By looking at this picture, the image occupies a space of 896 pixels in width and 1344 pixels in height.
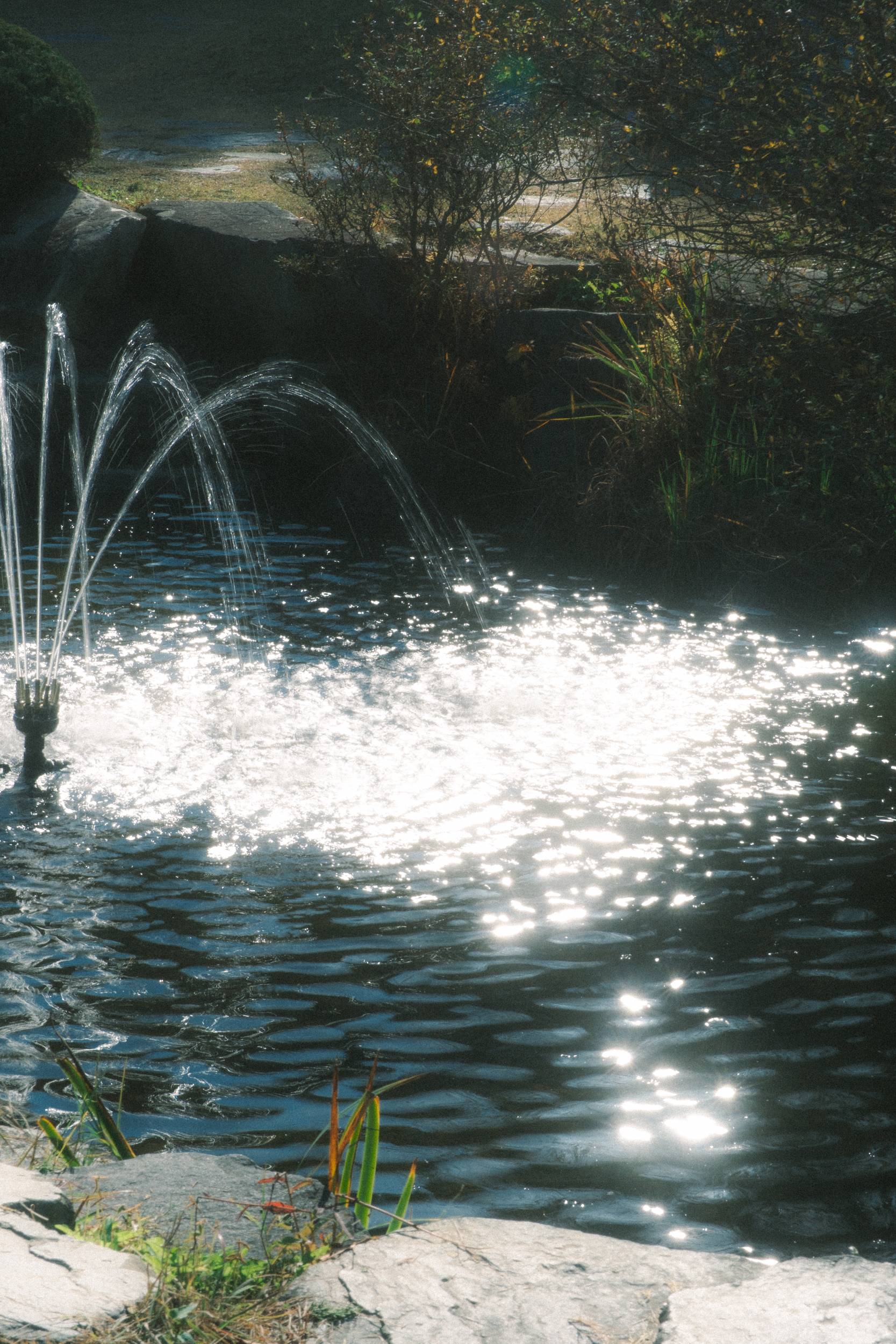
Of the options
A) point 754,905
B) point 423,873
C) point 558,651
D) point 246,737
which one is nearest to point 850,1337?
point 754,905

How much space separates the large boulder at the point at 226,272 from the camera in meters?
11.5

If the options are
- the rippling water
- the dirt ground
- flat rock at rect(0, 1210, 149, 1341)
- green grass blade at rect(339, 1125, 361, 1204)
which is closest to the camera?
flat rock at rect(0, 1210, 149, 1341)

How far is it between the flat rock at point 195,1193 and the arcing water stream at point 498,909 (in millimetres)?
270

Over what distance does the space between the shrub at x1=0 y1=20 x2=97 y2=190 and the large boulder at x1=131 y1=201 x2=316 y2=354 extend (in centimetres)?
111

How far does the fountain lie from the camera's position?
845 centimetres

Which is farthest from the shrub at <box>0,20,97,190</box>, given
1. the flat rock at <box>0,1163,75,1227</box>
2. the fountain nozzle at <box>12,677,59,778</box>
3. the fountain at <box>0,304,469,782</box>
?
the flat rock at <box>0,1163,75,1227</box>

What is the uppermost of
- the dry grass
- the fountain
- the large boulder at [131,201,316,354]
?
the dry grass

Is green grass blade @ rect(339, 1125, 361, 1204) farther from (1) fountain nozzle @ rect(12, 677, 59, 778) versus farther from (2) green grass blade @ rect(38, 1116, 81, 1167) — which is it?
(1) fountain nozzle @ rect(12, 677, 59, 778)

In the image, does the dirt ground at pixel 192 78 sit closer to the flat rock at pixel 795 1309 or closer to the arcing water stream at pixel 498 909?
the arcing water stream at pixel 498 909

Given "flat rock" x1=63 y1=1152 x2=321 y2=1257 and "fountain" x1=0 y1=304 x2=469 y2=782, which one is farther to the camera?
"fountain" x1=0 y1=304 x2=469 y2=782

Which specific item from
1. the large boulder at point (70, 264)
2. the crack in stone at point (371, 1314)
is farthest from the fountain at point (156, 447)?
the crack in stone at point (371, 1314)

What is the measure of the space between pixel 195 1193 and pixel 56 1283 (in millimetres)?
549

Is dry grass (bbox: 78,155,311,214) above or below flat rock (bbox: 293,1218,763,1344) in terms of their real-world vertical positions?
above

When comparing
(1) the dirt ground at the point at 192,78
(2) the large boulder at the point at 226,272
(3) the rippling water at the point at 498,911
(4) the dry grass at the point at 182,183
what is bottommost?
(3) the rippling water at the point at 498,911
